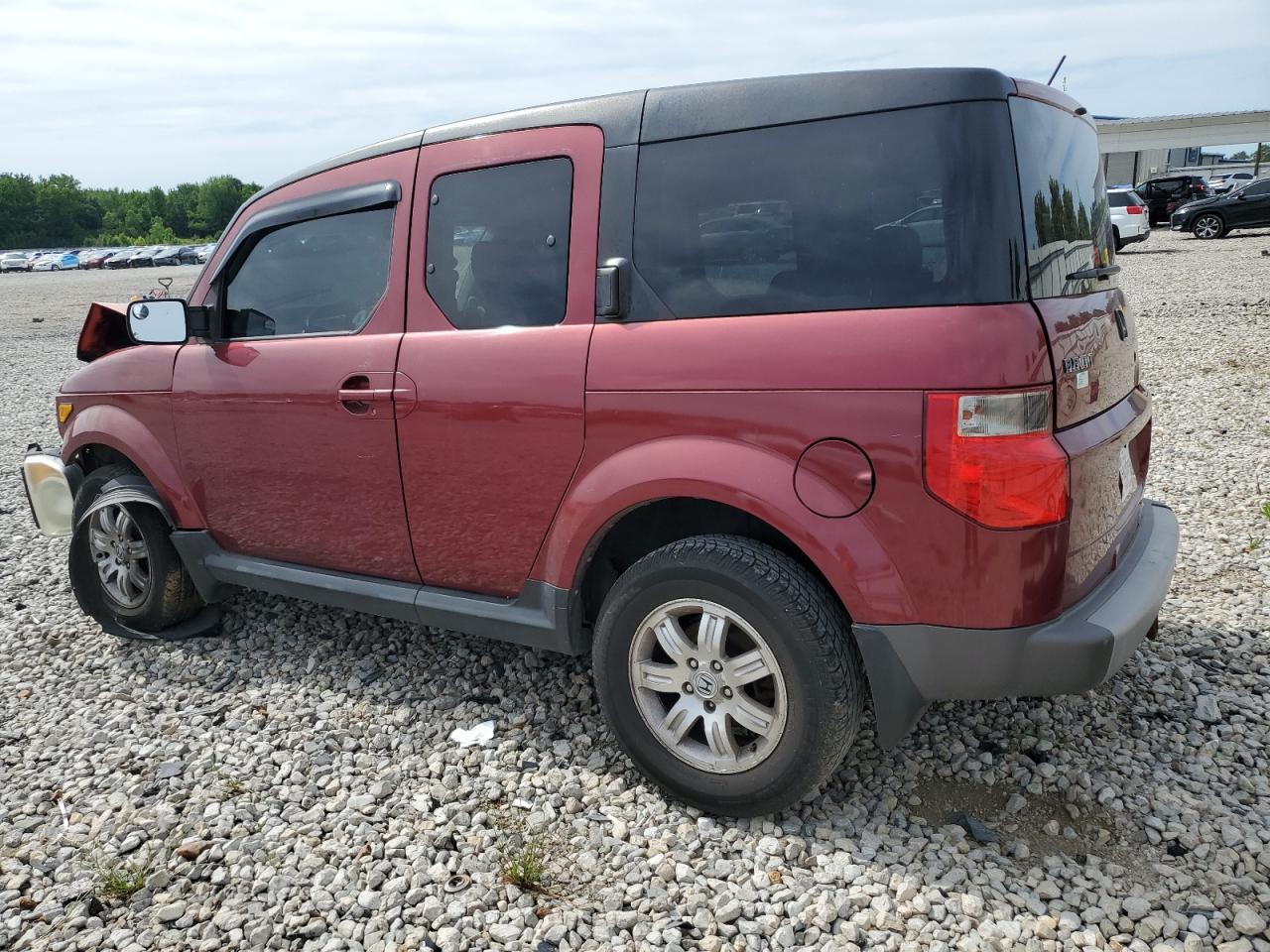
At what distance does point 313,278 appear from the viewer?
12.1 ft

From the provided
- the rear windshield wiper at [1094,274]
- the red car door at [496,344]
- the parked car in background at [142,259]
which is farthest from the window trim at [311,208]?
the parked car in background at [142,259]

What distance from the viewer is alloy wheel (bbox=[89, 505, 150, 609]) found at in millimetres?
4328

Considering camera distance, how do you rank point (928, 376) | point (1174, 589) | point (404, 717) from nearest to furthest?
point (928, 376), point (404, 717), point (1174, 589)

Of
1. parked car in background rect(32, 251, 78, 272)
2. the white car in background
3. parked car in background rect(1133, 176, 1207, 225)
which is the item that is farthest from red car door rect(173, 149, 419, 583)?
parked car in background rect(32, 251, 78, 272)

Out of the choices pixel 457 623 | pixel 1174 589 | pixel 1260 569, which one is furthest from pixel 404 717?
pixel 1260 569

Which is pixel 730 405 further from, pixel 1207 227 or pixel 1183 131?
pixel 1183 131

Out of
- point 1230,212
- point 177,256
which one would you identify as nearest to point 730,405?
point 1230,212

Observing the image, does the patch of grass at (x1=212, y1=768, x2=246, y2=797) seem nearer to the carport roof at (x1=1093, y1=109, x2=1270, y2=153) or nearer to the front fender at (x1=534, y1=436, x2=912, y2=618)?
the front fender at (x1=534, y1=436, x2=912, y2=618)

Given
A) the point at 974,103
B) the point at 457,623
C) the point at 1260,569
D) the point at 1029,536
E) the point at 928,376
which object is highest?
the point at 974,103

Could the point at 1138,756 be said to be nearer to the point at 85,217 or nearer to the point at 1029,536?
the point at 1029,536

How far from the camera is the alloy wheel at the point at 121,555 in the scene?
4.33 metres

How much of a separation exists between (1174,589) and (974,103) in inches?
117

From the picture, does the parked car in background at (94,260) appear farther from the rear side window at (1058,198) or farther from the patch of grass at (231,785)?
the rear side window at (1058,198)

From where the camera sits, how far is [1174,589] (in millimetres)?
4395
